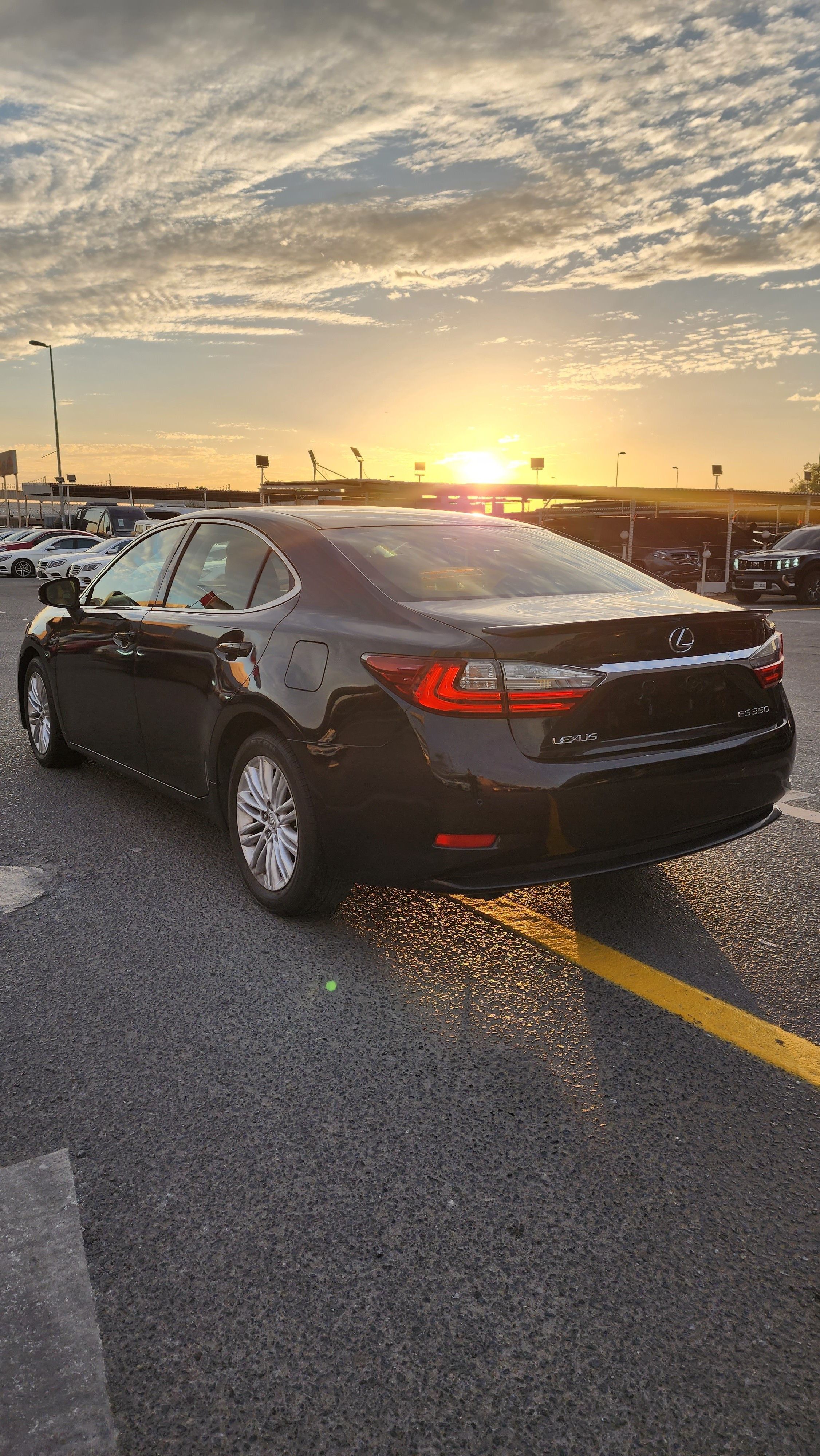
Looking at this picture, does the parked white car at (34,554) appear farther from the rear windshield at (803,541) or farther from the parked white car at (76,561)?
the rear windshield at (803,541)

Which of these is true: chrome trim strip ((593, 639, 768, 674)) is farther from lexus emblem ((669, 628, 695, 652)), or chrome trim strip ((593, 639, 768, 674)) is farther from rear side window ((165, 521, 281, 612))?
rear side window ((165, 521, 281, 612))

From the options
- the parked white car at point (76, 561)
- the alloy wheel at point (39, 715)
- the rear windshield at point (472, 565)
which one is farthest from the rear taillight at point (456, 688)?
the parked white car at point (76, 561)

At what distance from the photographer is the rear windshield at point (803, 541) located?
2122cm

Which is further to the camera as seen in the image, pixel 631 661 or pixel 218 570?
pixel 218 570

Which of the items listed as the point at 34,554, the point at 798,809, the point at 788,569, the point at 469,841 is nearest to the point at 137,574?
the point at 469,841

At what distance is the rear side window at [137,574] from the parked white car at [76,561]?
19.5 meters

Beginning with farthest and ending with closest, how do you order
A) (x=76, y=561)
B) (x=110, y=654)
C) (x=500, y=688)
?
(x=76, y=561), (x=110, y=654), (x=500, y=688)

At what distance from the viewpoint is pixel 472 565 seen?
12.6ft

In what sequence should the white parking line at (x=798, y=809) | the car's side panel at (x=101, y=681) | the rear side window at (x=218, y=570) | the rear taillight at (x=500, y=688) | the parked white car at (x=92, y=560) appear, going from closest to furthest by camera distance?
the rear taillight at (x=500, y=688) < the rear side window at (x=218, y=570) < the car's side panel at (x=101, y=681) < the white parking line at (x=798, y=809) < the parked white car at (x=92, y=560)

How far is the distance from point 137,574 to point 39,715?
1.45 meters

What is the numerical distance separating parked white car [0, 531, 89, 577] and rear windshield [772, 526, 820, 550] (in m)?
22.1

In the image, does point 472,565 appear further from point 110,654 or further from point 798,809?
point 798,809

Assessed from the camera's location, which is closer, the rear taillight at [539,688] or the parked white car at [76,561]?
the rear taillight at [539,688]

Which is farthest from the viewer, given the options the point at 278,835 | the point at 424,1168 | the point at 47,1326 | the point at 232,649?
the point at 232,649
